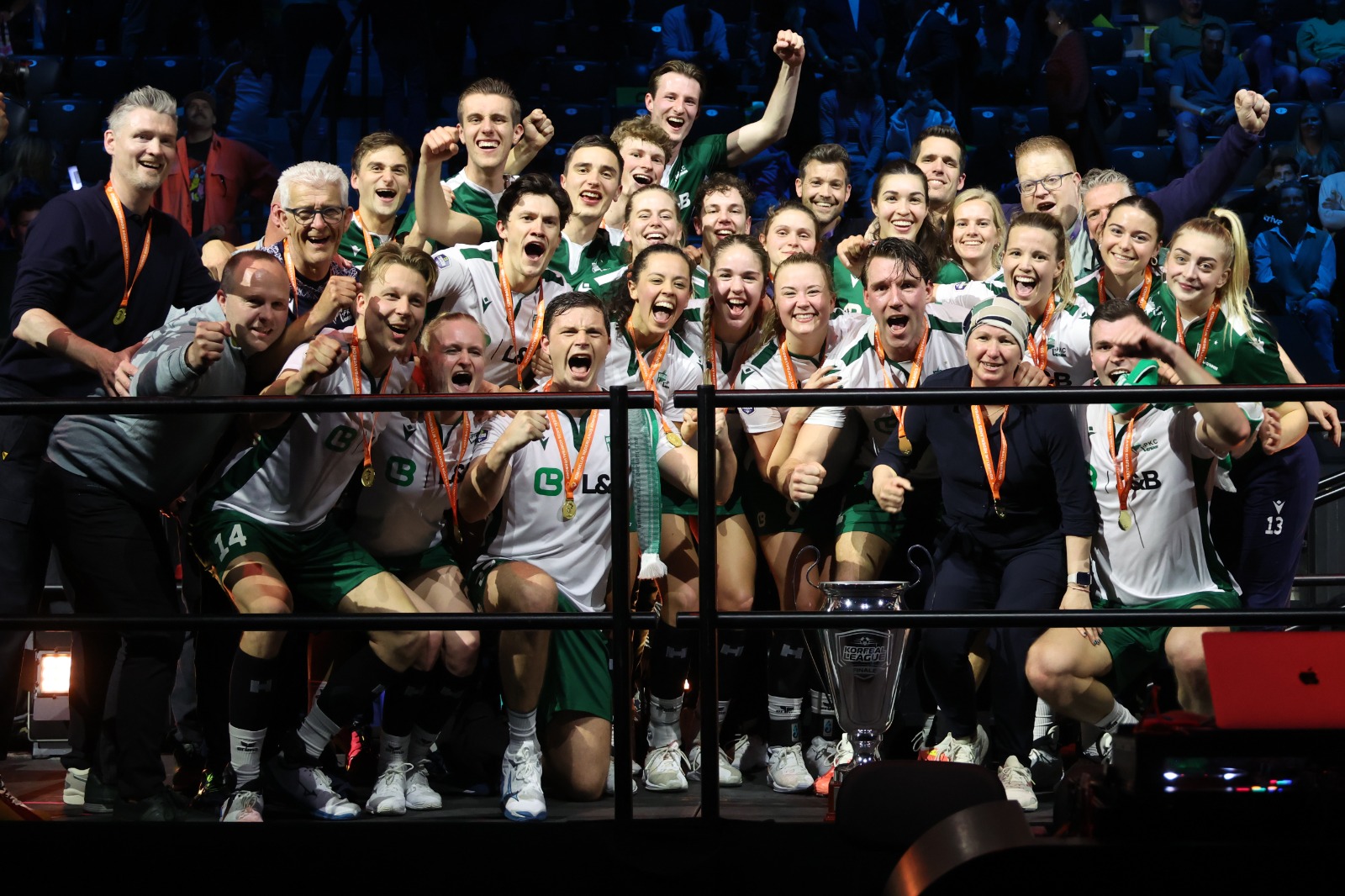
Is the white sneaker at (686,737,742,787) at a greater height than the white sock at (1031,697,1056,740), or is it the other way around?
the white sock at (1031,697,1056,740)

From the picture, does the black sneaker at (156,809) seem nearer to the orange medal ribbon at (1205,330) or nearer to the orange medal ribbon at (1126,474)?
the orange medal ribbon at (1126,474)

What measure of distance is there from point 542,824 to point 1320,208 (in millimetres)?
7311

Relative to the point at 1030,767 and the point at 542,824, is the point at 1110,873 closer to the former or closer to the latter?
the point at 542,824

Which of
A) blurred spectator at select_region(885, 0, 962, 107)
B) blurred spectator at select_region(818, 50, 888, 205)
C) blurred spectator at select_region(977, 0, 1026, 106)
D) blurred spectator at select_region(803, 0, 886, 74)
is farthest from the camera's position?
blurred spectator at select_region(977, 0, 1026, 106)

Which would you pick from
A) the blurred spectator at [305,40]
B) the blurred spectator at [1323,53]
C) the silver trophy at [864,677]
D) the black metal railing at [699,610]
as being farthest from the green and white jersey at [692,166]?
the blurred spectator at [1323,53]

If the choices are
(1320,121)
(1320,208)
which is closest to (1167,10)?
(1320,121)

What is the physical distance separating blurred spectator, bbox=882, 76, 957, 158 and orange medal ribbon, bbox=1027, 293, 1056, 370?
3.98 m

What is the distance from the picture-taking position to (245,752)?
3404mm

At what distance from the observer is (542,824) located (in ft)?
8.27

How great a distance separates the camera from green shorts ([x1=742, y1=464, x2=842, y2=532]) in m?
4.13

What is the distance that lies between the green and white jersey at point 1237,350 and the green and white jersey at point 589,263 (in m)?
1.75

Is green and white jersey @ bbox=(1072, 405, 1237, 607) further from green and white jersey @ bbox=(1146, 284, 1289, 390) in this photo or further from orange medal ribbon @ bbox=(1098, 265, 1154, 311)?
orange medal ribbon @ bbox=(1098, 265, 1154, 311)

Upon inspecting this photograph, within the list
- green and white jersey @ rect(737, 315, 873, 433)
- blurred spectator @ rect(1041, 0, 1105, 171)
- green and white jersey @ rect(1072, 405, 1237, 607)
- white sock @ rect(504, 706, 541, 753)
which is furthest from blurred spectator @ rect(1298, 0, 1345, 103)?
white sock @ rect(504, 706, 541, 753)

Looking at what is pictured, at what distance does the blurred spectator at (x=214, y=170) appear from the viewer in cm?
646
